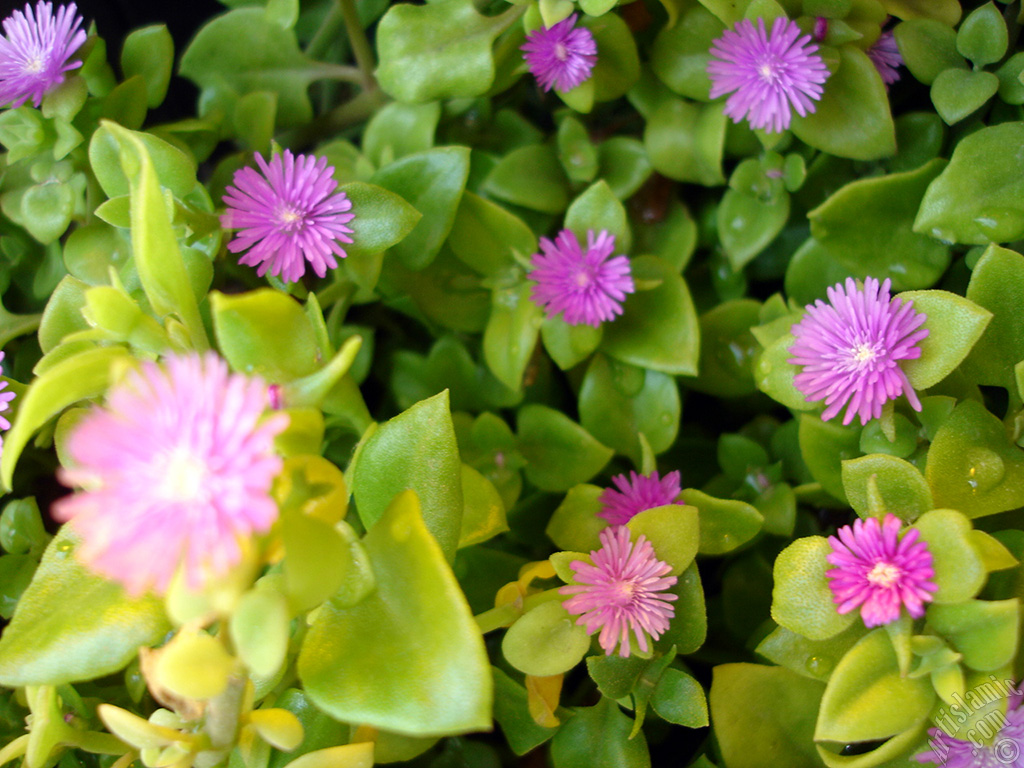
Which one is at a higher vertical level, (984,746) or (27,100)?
(27,100)

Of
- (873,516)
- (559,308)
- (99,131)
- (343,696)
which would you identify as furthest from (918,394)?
(99,131)

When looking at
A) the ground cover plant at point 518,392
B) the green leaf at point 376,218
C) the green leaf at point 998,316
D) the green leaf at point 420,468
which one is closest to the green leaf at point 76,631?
the ground cover plant at point 518,392

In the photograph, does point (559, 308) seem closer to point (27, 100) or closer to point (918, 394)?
point (918, 394)

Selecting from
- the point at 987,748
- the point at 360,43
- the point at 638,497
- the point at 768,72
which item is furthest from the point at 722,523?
the point at 360,43

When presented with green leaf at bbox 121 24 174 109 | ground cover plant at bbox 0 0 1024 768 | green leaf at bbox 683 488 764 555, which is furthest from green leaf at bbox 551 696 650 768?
green leaf at bbox 121 24 174 109

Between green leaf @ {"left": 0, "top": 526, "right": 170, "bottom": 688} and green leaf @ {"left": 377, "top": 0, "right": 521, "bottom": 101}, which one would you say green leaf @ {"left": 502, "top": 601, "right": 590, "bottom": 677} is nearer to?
green leaf @ {"left": 0, "top": 526, "right": 170, "bottom": 688}
